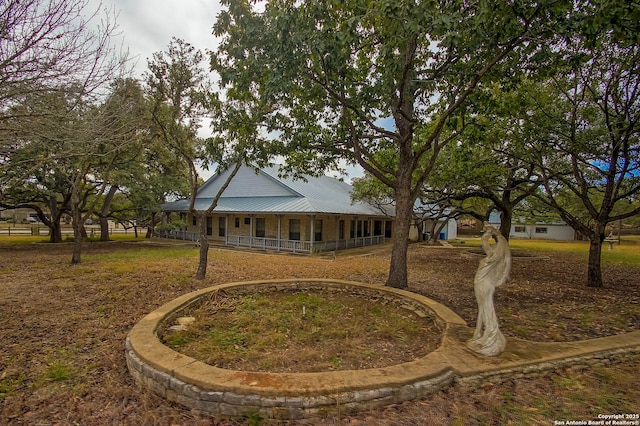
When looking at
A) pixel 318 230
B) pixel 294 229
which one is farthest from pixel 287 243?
pixel 318 230

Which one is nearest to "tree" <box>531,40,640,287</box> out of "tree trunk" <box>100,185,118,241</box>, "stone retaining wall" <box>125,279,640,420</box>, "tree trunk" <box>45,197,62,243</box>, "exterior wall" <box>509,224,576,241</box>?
"stone retaining wall" <box>125,279,640,420</box>

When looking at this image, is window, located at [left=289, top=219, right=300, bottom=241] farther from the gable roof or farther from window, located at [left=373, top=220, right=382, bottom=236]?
window, located at [left=373, top=220, right=382, bottom=236]

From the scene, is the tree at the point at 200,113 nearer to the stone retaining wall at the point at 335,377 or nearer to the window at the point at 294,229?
the stone retaining wall at the point at 335,377

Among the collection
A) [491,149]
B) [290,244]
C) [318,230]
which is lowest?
[290,244]

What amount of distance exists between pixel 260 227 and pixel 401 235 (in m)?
15.0

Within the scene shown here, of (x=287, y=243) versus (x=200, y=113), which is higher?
(x=200, y=113)

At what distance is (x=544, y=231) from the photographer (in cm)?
3978

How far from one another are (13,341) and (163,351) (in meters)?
2.98

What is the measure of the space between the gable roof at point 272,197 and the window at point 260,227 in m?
1.33

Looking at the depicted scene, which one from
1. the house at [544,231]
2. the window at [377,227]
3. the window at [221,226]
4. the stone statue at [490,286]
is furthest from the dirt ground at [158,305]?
the house at [544,231]

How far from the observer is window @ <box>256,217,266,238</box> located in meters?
21.1

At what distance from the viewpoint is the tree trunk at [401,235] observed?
7633 mm

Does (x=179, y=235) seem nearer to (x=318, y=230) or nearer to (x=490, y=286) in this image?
(x=318, y=230)

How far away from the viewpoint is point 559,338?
4.90 m
